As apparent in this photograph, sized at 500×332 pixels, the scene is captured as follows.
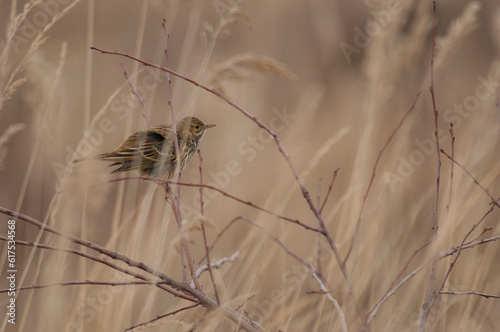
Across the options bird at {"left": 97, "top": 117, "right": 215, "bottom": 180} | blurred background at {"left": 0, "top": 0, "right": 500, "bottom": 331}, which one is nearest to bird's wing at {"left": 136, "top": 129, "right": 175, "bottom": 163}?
bird at {"left": 97, "top": 117, "right": 215, "bottom": 180}

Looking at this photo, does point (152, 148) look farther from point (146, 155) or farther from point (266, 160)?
point (266, 160)

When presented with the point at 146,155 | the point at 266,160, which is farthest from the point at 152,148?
the point at 266,160

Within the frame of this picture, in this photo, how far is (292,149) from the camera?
5336mm

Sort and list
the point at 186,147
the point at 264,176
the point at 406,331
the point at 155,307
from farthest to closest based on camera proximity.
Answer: the point at 264,176, the point at 155,307, the point at 186,147, the point at 406,331

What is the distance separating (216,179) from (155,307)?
1.16 metres

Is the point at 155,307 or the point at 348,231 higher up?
the point at 348,231

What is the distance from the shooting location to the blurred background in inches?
119

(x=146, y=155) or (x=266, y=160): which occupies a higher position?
(x=266, y=160)

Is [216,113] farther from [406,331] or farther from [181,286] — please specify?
[181,286]

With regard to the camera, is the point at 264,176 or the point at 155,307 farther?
the point at 264,176

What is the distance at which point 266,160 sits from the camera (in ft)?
23.5

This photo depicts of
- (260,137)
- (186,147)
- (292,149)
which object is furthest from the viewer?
(260,137)

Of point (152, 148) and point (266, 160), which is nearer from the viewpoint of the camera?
point (152, 148)

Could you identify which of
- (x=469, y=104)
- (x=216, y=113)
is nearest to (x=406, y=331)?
(x=216, y=113)
